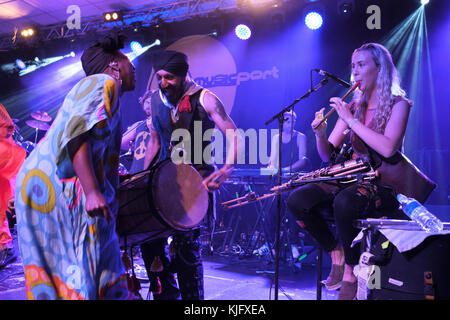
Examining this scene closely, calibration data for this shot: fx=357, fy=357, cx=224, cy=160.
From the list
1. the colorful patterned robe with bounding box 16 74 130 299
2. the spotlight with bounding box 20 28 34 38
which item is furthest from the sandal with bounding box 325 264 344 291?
the spotlight with bounding box 20 28 34 38

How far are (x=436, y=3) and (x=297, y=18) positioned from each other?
2.63 m

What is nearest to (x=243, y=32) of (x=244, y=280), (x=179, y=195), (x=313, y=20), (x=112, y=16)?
(x=313, y=20)

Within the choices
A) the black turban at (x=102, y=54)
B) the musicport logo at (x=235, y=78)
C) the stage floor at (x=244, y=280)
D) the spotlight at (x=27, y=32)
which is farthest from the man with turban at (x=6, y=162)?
the spotlight at (x=27, y=32)

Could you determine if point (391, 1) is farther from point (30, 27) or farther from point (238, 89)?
point (30, 27)

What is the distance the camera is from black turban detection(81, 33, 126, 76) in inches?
83.5

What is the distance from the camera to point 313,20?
7531 millimetres

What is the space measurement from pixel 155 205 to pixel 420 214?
1.64 metres

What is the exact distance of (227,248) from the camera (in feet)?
23.5

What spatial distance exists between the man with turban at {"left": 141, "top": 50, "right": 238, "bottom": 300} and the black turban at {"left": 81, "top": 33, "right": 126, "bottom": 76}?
69 cm

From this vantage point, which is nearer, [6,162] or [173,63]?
[173,63]

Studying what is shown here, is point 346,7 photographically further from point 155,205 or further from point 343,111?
point 155,205

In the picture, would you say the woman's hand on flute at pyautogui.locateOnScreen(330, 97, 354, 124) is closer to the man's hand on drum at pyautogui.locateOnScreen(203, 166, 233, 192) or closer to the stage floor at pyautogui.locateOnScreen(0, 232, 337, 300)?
the man's hand on drum at pyautogui.locateOnScreen(203, 166, 233, 192)

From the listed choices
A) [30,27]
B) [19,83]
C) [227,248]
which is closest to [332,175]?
[227,248]

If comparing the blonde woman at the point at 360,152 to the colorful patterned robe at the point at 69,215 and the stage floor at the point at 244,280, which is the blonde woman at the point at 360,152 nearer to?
the stage floor at the point at 244,280
